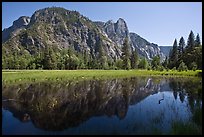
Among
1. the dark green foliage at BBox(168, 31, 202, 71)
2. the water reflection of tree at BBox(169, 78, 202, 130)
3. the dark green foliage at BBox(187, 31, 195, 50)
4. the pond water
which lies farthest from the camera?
the dark green foliage at BBox(187, 31, 195, 50)

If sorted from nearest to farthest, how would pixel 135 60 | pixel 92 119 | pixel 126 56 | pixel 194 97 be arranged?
pixel 92 119
pixel 194 97
pixel 126 56
pixel 135 60

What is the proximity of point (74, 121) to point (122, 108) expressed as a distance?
5952 mm

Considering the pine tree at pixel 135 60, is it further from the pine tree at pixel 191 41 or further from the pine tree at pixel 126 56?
the pine tree at pixel 191 41

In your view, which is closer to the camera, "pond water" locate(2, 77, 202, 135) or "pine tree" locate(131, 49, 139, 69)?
"pond water" locate(2, 77, 202, 135)

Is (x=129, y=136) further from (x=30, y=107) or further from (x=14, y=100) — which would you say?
(x=14, y=100)

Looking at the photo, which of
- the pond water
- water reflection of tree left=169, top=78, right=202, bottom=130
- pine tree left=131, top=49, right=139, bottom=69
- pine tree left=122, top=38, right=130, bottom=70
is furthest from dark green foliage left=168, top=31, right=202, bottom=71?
the pond water

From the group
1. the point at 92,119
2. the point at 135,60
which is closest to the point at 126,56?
the point at 135,60

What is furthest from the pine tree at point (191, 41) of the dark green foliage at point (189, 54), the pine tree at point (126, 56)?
the pine tree at point (126, 56)

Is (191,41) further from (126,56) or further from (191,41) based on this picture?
(126,56)

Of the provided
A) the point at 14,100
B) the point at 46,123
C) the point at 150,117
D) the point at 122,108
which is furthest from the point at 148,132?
the point at 14,100

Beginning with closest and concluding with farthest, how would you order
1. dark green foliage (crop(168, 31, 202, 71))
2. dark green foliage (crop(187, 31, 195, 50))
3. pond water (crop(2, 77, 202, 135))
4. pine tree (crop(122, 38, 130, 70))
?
pond water (crop(2, 77, 202, 135)) < dark green foliage (crop(168, 31, 202, 71)) < dark green foliage (crop(187, 31, 195, 50)) < pine tree (crop(122, 38, 130, 70))

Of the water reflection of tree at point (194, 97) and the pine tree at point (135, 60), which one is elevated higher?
the pine tree at point (135, 60)

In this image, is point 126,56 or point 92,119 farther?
point 126,56

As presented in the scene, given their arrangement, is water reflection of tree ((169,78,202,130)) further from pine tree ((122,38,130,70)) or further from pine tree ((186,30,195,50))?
pine tree ((122,38,130,70))
